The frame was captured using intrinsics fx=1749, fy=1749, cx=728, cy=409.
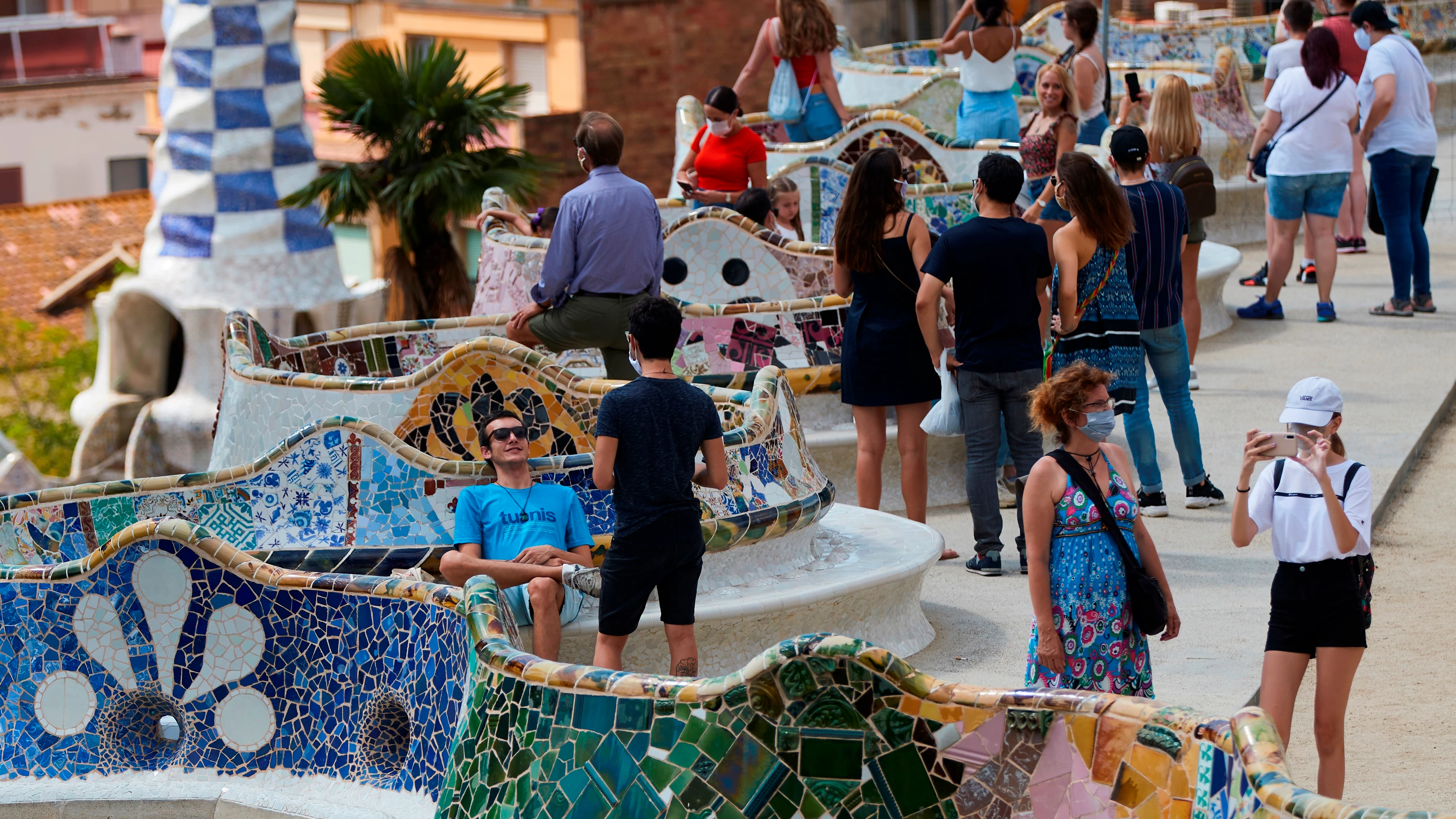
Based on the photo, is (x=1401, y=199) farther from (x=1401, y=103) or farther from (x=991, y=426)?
(x=991, y=426)

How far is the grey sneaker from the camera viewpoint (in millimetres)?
5270

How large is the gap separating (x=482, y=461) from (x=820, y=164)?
5.64 m

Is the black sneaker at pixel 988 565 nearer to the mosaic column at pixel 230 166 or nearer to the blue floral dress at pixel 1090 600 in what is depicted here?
the blue floral dress at pixel 1090 600

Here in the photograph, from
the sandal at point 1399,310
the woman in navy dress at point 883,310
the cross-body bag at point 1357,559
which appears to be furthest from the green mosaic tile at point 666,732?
the sandal at point 1399,310

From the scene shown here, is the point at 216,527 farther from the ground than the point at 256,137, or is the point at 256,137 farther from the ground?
the point at 256,137

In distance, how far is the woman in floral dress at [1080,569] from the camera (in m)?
4.34

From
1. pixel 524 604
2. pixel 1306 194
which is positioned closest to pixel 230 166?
Result: pixel 1306 194

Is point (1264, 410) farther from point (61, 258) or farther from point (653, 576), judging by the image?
point (61, 258)

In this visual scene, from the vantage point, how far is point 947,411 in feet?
21.5

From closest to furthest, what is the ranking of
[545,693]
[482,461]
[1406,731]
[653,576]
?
[545,693]
[653,576]
[1406,731]
[482,461]

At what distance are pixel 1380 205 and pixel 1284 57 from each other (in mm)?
1189

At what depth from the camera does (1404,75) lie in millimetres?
9883

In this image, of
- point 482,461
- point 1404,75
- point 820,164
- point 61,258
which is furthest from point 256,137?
point 61,258

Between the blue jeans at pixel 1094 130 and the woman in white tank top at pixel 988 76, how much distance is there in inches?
26.5
